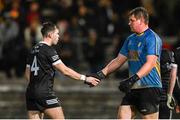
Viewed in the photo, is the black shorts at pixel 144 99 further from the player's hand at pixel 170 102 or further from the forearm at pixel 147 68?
the player's hand at pixel 170 102

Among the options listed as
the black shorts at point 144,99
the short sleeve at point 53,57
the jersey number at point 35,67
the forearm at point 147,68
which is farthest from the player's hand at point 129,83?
the jersey number at point 35,67

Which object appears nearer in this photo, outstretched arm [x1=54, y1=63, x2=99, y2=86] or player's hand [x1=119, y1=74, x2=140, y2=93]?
player's hand [x1=119, y1=74, x2=140, y2=93]

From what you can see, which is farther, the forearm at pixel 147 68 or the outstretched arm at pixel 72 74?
the outstretched arm at pixel 72 74

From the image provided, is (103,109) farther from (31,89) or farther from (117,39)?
(31,89)

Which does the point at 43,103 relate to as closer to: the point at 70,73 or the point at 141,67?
the point at 70,73

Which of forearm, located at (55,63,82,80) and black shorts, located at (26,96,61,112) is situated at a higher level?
forearm, located at (55,63,82,80)

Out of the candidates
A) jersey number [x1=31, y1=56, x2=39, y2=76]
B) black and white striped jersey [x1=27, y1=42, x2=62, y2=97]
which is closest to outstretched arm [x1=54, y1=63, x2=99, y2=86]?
black and white striped jersey [x1=27, y1=42, x2=62, y2=97]

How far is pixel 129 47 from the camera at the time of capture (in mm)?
11969

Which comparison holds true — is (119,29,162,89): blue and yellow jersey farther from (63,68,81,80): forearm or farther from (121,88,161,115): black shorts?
(63,68,81,80): forearm

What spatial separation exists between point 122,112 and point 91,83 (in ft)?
3.40

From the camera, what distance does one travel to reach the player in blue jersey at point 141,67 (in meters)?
11.6

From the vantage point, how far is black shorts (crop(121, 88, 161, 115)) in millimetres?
11734

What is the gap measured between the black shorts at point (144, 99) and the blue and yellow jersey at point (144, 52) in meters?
0.09

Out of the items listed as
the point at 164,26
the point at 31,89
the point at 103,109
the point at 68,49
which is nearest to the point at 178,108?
the point at 31,89
